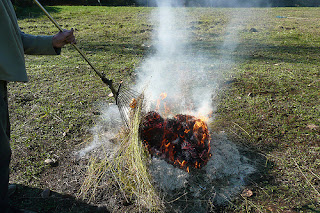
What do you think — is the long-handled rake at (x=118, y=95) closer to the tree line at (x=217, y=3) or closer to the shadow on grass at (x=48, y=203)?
the shadow on grass at (x=48, y=203)

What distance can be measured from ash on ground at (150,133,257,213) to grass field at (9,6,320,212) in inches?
6.3

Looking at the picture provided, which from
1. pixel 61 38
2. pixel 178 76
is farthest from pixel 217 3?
pixel 61 38

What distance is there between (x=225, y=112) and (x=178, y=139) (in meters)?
1.39

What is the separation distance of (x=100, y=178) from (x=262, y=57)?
210 inches

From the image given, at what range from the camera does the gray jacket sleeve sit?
7.04 feet

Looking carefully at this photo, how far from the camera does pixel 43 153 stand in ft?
9.36

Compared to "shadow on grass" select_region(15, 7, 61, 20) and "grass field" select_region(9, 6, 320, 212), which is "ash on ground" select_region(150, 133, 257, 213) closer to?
"grass field" select_region(9, 6, 320, 212)

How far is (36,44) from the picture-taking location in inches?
85.6

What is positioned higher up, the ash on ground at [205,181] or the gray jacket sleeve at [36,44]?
the gray jacket sleeve at [36,44]

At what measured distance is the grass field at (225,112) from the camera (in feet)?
7.70

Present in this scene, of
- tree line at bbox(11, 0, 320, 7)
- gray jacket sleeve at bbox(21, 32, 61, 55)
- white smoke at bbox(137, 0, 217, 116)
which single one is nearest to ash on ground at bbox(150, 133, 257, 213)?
white smoke at bbox(137, 0, 217, 116)

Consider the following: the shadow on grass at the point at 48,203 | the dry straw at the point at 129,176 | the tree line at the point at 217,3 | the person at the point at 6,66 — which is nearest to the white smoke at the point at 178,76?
the dry straw at the point at 129,176

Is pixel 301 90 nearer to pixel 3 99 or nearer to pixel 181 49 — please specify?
pixel 181 49

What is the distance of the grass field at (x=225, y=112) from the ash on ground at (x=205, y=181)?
0.16m
